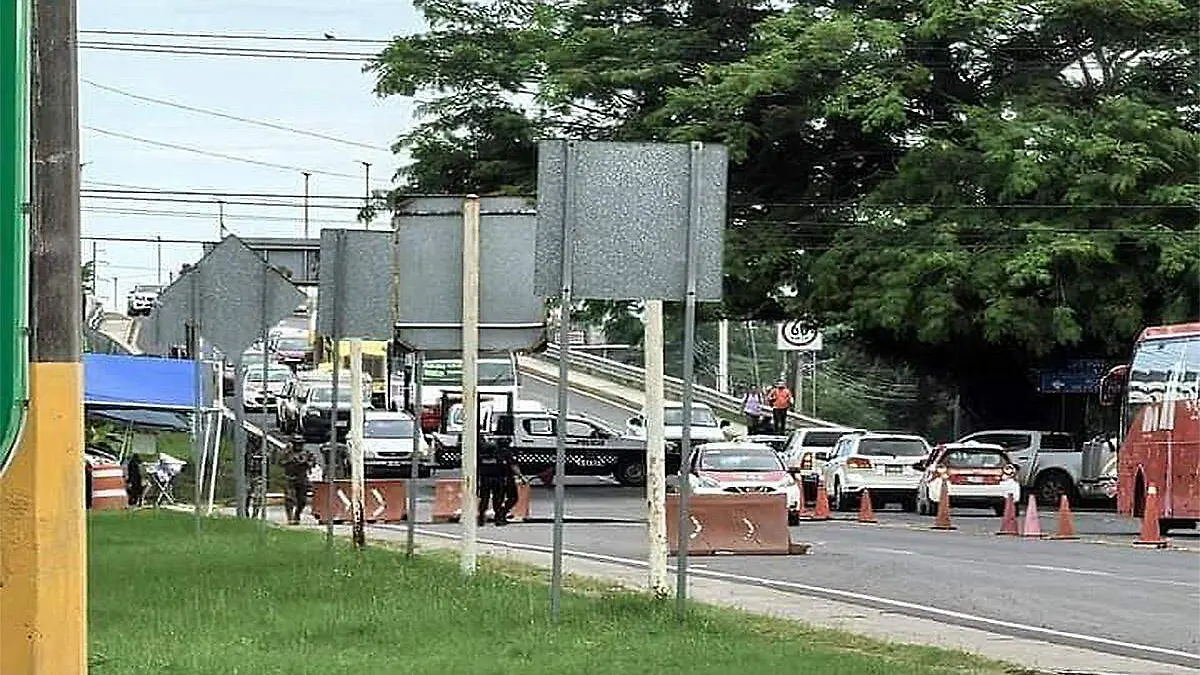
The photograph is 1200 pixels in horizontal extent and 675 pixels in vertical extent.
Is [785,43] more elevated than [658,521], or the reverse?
[785,43]

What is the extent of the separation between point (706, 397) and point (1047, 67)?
34.4 m

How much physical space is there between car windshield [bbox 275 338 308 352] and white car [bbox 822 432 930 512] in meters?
64.3

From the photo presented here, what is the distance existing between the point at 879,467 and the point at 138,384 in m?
13.8

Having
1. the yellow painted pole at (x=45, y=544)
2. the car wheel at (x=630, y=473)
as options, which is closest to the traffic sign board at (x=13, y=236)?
the yellow painted pole at (x=45, y=544)

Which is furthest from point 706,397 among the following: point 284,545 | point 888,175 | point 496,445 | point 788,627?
point 788,627

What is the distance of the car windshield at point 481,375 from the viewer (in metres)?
61.8

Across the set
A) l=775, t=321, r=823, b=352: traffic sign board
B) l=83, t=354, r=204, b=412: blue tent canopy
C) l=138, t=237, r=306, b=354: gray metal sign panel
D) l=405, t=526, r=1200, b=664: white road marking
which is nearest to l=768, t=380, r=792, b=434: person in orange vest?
l=775, t=321, r=823, b=352: traffic sign board

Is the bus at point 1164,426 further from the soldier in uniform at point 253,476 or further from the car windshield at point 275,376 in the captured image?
the car windshield at point 275,376

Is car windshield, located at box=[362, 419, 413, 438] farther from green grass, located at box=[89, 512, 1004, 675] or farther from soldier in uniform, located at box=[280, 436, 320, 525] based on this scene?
green grass, located at box=[89, 512, 1004, 675]

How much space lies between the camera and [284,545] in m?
22.7

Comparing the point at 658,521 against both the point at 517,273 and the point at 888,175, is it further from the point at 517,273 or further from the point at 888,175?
the point at 888,175

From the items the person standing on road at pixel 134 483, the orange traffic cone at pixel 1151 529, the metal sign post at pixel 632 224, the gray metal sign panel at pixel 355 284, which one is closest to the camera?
the metal sign post at pixel 632 224

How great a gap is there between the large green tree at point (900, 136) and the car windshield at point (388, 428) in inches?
214

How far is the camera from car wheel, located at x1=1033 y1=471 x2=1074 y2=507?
42625mm
